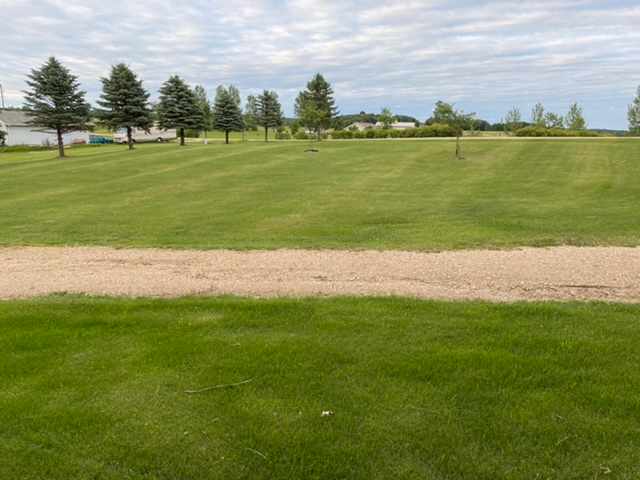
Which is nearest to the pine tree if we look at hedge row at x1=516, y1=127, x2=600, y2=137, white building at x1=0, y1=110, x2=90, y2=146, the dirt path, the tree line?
the tree line

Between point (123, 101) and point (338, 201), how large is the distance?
35345 mm

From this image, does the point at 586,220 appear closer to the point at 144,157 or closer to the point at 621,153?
the point at 621,153

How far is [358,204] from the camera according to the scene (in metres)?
15.1

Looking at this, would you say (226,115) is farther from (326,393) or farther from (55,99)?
(326,393)

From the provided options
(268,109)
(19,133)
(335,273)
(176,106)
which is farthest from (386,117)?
(335,273)

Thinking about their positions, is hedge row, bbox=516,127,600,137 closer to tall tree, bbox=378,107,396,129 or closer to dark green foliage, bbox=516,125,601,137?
dark green foliage, bbox=516,125,601,137

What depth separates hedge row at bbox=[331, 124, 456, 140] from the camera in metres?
49.0

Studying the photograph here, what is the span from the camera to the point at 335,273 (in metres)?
7.50

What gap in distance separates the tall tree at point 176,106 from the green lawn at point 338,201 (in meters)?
21.1

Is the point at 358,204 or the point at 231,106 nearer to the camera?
the point at 358,204

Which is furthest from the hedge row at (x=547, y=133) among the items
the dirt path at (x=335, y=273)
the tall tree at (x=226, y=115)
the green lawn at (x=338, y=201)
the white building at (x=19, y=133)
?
the white building at (x=19, y=133)

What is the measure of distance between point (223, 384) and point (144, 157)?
1307 inches

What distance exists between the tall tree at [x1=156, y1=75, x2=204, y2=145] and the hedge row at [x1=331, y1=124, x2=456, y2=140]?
17267 millimetres

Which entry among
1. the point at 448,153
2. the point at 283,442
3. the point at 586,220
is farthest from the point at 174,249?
the point at 448,153
